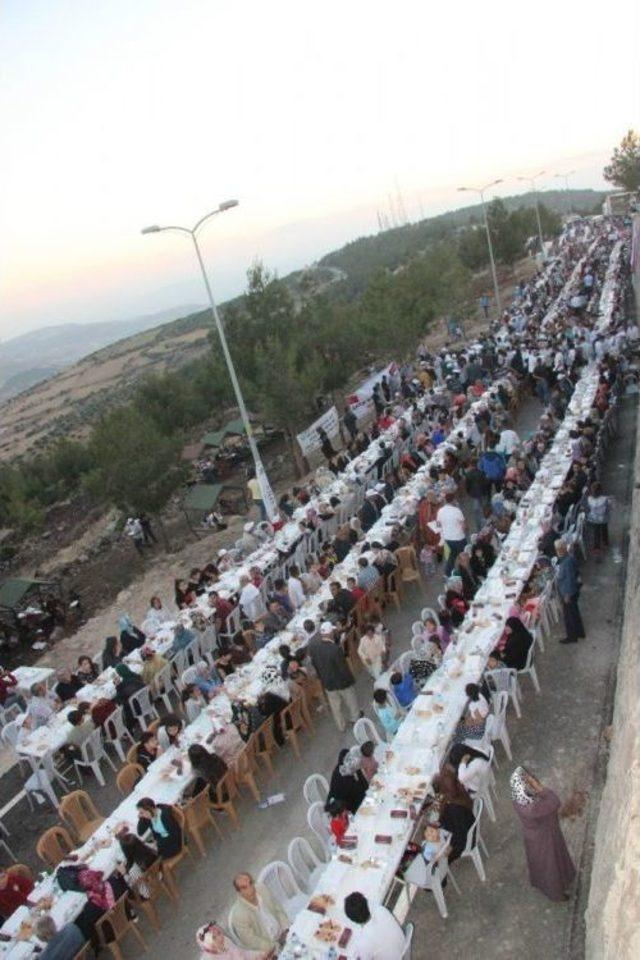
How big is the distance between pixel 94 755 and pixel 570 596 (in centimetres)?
780

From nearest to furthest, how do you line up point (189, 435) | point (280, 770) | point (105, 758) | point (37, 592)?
point (280, 770), point (105, 758), point (37, 592), point (189, 435)

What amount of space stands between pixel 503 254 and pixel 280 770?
59.1 m

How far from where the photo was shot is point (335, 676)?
1047cm

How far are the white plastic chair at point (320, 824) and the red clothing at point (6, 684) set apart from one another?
9514 millimetres

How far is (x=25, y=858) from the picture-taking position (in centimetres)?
1074

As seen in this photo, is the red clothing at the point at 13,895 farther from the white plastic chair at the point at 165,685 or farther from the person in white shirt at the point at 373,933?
the person in white shirt at the point at 373,933

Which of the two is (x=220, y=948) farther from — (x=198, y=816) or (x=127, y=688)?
(x=127, y=688)

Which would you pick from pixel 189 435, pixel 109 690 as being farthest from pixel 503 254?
pixel 109 690

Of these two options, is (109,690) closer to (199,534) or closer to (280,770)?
(280,770)

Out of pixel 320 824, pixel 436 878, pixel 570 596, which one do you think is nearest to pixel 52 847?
pixel 320 824

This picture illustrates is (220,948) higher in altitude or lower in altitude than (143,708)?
higher

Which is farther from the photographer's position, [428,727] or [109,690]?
[109,690]

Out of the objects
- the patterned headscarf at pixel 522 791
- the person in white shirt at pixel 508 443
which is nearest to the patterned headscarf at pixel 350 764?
the patterned headscarf at pixel 522 791

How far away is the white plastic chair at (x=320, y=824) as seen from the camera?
26.4ft
